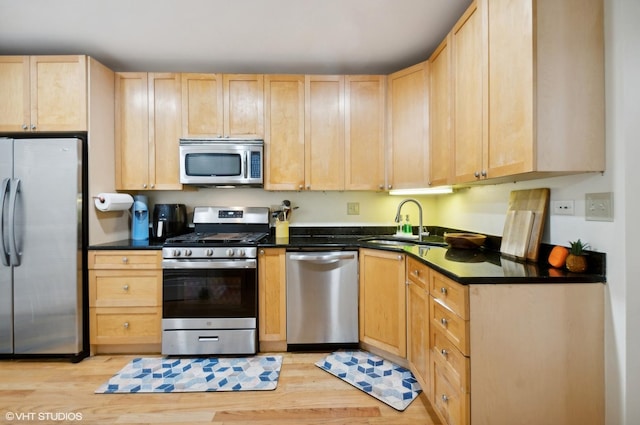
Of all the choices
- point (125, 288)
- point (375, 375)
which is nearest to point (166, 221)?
point (125, 288)

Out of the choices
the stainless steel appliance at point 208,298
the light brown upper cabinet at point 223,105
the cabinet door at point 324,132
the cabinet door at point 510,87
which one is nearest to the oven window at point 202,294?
the stainless steel appliance at point 208,298

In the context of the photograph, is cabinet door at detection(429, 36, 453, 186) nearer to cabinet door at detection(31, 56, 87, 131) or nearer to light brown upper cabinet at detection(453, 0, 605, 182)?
light brown upper cabinet at detection(453, 0, 605, 182)

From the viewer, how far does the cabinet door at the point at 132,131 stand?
2.62 meters

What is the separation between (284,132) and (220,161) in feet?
2.08

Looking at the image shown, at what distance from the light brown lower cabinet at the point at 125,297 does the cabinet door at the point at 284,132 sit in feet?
3.94

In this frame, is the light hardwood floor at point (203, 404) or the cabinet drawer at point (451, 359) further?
the light hardwood floor at point (203, 404)

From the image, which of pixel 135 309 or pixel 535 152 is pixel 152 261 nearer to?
pixel 135 309

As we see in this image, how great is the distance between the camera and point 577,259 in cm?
134

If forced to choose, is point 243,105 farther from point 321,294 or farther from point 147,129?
point 321,294

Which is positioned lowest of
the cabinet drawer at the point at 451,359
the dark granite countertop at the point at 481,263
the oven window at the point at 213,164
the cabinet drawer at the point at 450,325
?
the cabinet drawer at the point at 451,359

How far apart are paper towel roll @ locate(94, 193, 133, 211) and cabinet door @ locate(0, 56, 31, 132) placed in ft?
2.59

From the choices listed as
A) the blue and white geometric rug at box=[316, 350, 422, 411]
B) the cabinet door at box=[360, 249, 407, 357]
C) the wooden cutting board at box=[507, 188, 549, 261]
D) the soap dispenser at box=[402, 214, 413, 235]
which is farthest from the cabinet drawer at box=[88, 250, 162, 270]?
the wooden cutting board at box=[507, 188, 549, 261]

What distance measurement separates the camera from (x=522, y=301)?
127 centimetres

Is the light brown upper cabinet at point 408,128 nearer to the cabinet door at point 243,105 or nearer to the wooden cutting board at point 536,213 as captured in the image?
the wooden cutting board at point 536,213
